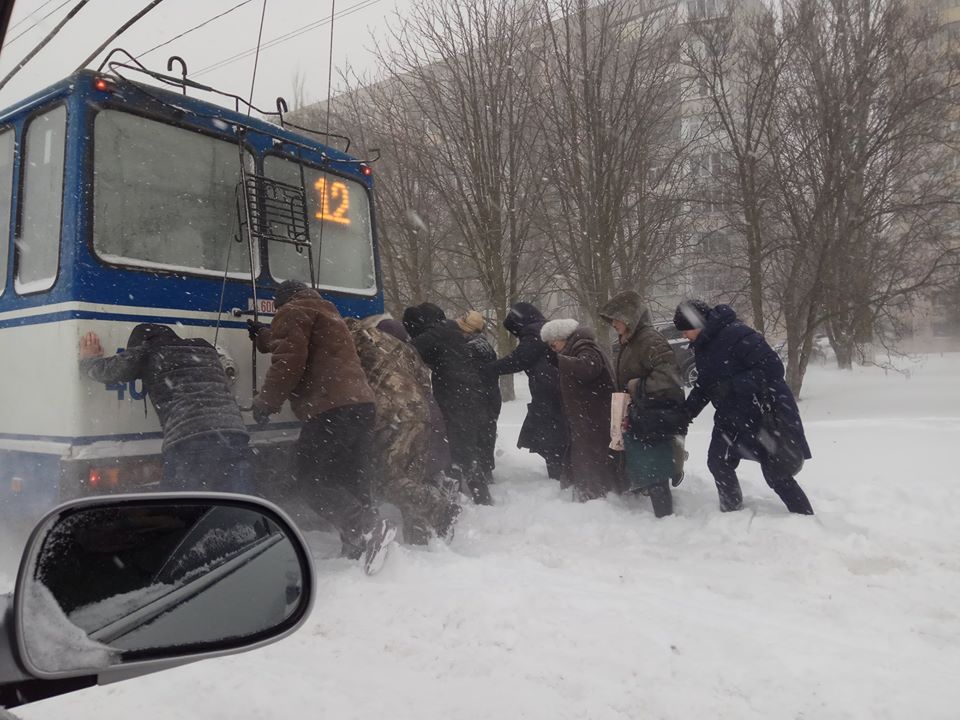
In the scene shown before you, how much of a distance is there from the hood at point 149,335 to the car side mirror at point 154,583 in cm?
258

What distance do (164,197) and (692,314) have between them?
3.68 metres

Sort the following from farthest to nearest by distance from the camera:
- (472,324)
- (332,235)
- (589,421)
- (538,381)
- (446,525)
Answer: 1. (538,381)
2. (472,324)
3. (589,421)
4. (332,235)
5. (446,525)

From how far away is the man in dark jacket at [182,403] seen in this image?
4023 mm

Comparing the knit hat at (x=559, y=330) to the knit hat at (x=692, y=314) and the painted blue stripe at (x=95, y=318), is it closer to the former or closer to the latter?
the knit hat at (x=692, y=314)

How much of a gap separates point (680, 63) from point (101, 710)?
1208cm

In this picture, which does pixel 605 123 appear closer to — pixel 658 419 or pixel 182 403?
pixel 658 419

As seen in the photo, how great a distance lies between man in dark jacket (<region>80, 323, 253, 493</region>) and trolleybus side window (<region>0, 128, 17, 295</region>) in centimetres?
101

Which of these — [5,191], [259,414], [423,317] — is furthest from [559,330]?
[5,191]

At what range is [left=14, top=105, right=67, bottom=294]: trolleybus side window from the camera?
4.23 metres

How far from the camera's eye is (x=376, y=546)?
15.0 feet

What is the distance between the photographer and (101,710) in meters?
2.90

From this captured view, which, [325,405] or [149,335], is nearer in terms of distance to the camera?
[149,335]

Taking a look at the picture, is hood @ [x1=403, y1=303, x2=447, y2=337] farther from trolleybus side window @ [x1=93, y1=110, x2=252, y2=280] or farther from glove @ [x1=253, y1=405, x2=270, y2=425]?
glove @ [x1=253, y1=405, x2=270, y2=425]

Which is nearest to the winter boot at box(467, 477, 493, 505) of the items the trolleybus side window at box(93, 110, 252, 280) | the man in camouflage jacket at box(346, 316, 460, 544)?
the man in camouflage jacket at box(346, 316, 460, 544)
